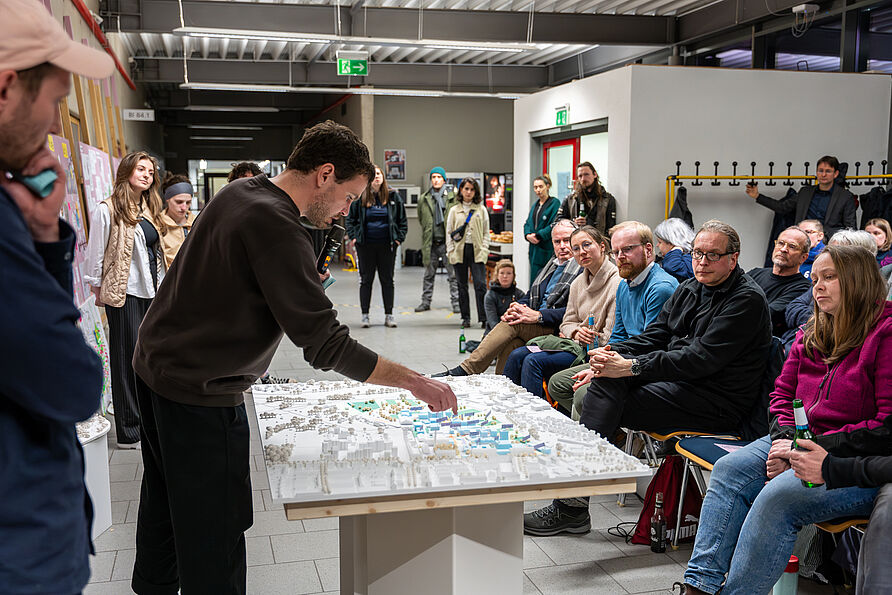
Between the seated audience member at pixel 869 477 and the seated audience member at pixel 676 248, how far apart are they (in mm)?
2734

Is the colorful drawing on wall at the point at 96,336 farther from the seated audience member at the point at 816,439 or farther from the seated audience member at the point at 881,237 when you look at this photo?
the seated audience member at the point at 881,237

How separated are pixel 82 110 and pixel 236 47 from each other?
856 cm

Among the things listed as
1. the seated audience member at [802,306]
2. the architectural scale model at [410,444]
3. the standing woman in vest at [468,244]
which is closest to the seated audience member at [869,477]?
the architectural scale model at [410,444]

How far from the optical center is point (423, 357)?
7.45m

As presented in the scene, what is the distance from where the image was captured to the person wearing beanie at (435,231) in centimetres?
1025

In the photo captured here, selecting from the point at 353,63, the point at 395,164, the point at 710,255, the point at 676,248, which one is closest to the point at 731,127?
the point at 676,248

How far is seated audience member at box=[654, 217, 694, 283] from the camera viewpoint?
5.26 metres


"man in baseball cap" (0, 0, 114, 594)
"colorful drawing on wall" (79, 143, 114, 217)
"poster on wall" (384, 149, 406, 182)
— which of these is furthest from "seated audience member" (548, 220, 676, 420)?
"poster on wall" (384, 149, 406, 182)

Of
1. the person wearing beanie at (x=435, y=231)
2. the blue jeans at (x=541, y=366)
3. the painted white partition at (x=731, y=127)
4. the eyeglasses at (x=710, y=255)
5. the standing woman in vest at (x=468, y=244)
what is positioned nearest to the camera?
the eyeglasses at (x=710, y=255)

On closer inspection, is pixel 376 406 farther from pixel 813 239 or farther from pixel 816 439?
pixel 813 239

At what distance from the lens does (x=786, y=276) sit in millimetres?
4754

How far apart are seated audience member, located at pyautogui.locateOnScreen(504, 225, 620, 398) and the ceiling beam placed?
682cm

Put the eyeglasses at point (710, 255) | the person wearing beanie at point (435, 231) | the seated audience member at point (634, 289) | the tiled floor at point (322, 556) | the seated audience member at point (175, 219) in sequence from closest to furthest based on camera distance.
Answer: the tiled floor at point (322, 556) < the eyeglasses at point (710, 255) < the seated audience member at point (634, 289) < the seated audience member at point (175, 219) < the person wearing beanie at point (435, 231)

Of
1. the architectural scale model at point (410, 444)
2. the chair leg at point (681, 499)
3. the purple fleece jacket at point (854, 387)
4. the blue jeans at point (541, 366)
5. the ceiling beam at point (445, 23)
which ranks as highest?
the ceiling beam at point (445, 23)
